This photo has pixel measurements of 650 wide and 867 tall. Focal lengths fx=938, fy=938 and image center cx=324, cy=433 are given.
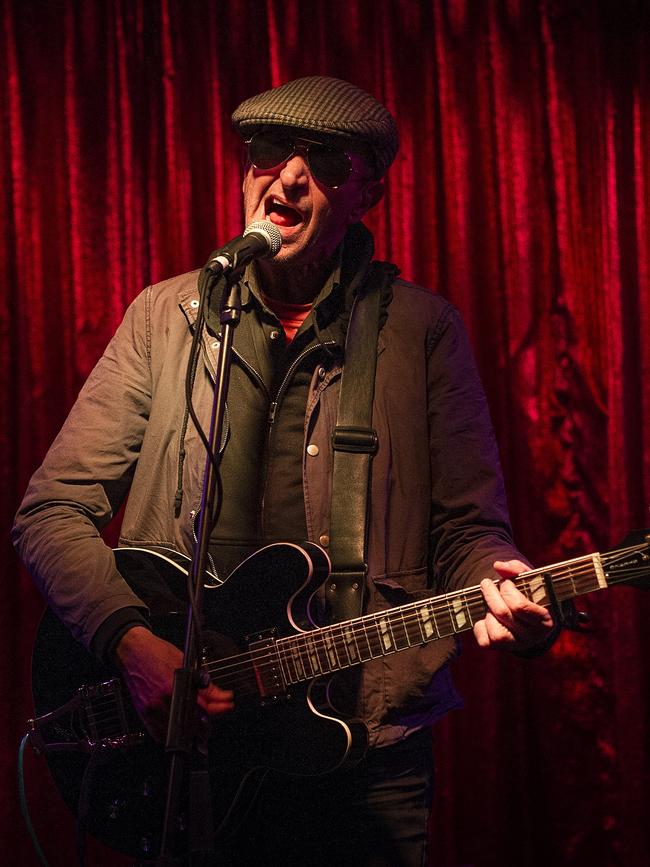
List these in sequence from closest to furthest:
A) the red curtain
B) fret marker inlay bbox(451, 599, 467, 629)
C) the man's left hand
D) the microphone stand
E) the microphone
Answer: the microphone stand
the microphone
the man's left hand
fret marker inlay bbox(451, 599, 467, 629)
the red curtain

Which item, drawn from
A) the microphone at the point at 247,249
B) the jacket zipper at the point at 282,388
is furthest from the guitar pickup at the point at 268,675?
the microphone at the point at 247,249

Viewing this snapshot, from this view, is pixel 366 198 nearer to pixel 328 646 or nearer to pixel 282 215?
pixel 282 215

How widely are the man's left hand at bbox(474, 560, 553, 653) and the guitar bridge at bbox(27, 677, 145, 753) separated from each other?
2.68 ft

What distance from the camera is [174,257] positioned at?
11.9ft

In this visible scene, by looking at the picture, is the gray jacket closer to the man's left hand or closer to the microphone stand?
the man's left hand

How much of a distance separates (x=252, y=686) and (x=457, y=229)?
2.16 meters

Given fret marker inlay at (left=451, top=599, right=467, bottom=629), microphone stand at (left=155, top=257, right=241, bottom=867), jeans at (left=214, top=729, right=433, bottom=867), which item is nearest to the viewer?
microphone stand at (left=155, top=257, right=241, bottom=867)

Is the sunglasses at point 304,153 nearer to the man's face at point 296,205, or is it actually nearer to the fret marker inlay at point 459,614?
the man's face at point 296,205

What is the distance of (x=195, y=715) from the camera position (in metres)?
1.58

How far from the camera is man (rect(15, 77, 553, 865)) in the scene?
2096 millimetres

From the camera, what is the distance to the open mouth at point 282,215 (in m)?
2.32

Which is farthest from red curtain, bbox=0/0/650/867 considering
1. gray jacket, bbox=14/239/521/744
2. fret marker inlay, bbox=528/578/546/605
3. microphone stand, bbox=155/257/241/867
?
microphone stand, bbox=155/257/241/867

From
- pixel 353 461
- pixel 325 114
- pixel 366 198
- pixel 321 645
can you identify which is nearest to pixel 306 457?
pixel 353 461

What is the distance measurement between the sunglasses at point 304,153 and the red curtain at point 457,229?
1.32m
